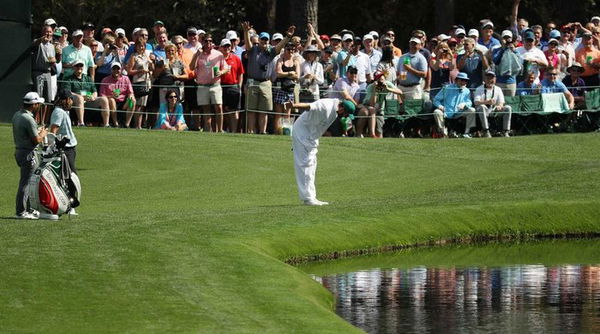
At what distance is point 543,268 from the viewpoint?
67.7ft

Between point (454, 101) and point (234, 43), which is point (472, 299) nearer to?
point (454, 101)

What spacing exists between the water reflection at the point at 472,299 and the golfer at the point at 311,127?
314cm

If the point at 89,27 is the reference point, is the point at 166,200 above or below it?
below

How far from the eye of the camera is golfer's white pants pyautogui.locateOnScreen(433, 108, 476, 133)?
1328 inches

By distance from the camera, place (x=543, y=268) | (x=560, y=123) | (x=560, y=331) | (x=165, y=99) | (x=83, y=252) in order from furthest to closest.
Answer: (x=560, y=123)
(x=165, y=99)
(x=543, y=268)
(x=83, y=252)
(x=560, y=331)

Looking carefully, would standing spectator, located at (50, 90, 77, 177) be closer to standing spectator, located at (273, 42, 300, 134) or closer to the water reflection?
the water reflection

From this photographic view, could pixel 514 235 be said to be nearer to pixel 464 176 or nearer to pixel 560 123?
pixel 464 176

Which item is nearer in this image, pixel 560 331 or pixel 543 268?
pixel 560 331

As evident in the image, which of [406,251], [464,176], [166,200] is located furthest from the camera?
[464,176]

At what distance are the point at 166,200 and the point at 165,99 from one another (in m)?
7.01

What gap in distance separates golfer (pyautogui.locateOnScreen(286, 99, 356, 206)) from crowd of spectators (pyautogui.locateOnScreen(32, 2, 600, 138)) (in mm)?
8903

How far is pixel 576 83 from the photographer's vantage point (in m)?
34.9

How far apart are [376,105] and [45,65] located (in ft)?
23.6

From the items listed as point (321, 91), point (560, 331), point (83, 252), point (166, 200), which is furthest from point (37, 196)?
point (321, 91)
